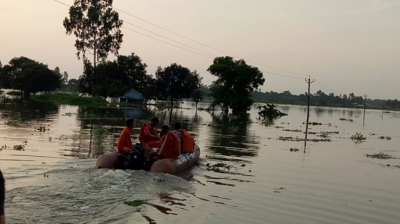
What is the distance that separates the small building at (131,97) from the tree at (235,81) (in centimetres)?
1427

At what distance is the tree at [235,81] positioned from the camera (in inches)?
2539

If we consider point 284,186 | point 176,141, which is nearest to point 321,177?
point 284,186

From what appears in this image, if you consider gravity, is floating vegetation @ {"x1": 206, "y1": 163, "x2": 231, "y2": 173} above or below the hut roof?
below

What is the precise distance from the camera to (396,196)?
12648mm

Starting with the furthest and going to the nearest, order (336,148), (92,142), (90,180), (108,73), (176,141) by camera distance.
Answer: (108,73) → (336,148) → (92,142) → (176,141) → (90,180)

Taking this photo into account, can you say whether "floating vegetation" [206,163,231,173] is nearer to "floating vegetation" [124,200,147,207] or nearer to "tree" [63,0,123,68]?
"floating vegetation" [124,200,147,207]

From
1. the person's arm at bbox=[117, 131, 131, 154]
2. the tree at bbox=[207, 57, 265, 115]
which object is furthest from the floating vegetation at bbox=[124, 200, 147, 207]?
the tree at bbox=[207, 57, 265, 115]

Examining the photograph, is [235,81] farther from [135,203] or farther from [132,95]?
[135,203]

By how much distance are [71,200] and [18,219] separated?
1546mm

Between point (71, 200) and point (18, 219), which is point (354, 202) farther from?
point (18, 219)

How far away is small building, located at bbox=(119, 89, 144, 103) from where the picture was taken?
70631 mm

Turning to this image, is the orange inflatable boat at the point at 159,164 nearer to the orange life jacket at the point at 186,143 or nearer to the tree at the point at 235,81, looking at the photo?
the orange life jacket at the point at 186,143

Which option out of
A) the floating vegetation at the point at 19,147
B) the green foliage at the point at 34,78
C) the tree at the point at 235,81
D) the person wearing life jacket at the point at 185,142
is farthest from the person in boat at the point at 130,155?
the green foliage at the point at 34,78

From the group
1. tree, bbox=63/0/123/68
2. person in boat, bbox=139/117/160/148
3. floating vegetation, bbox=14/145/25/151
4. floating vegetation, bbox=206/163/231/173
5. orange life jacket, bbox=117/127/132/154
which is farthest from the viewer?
tree, bbox=63/0/123/68
